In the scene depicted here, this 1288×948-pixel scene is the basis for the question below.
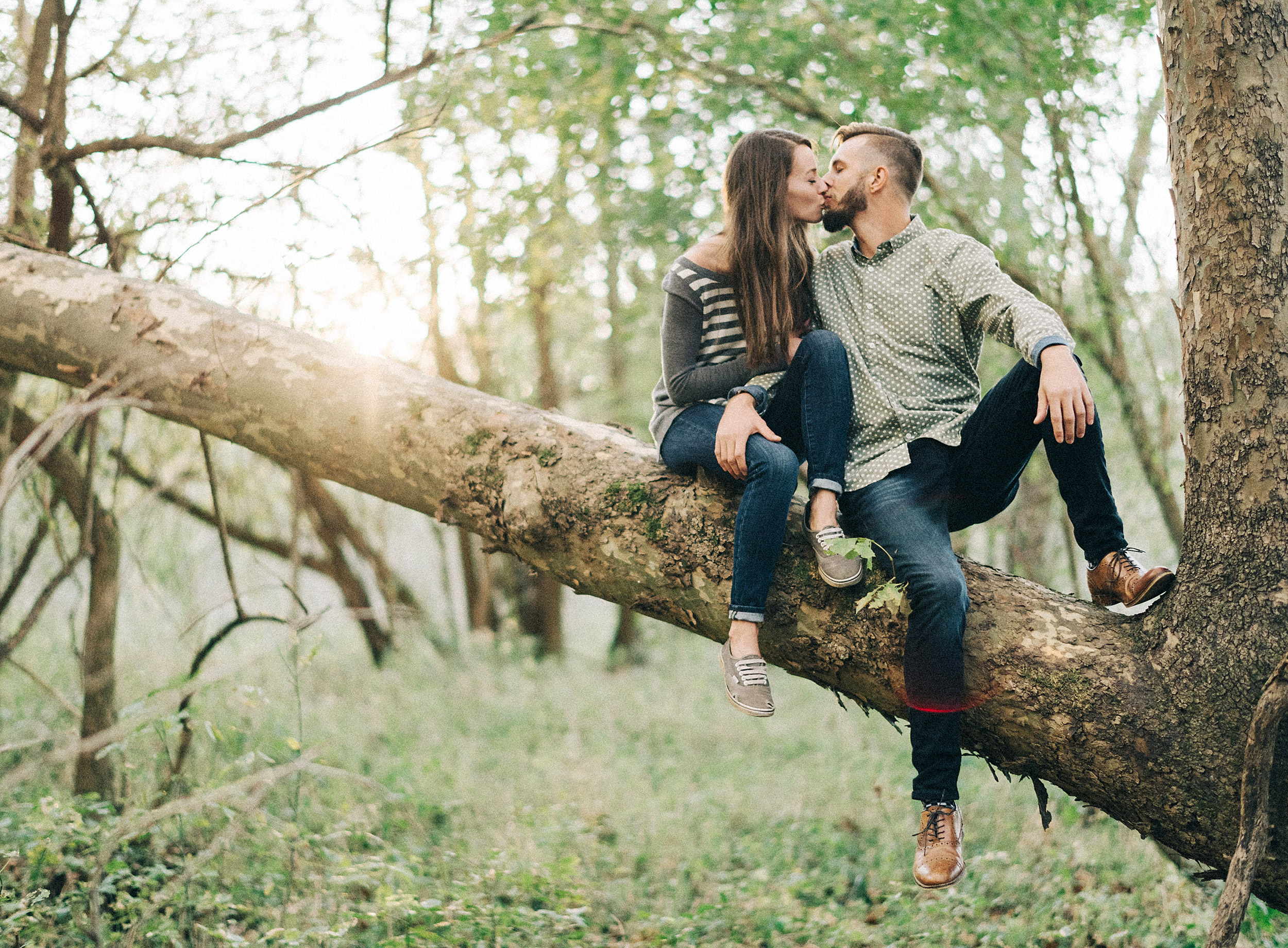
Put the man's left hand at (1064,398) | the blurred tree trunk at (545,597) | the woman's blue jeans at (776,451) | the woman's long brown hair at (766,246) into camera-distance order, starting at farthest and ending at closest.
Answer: the blurred tree trunk at (545,597)
the woman's long brown hair at (766,246)
the woman's blue jeans at (776,451)
the man's left hand at (1064,398)

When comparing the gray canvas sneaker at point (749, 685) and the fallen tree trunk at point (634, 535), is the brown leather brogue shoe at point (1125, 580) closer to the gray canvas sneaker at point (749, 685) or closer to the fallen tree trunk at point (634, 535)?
the fallen tree trunk at point (634, 535)

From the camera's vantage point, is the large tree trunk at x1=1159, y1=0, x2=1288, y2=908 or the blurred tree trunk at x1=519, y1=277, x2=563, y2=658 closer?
the large tree trunk at x1=1159, y1=0, x2=1288, y2=908

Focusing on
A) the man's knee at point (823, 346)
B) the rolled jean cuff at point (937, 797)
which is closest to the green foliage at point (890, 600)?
the rolled jean cuff at point (937, 797)

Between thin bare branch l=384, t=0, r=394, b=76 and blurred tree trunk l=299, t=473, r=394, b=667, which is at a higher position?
thin bare branch l=384, t=0, r=394, b=76

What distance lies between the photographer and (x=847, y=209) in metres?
2.80

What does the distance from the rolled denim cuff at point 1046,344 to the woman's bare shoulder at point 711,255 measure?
932mm

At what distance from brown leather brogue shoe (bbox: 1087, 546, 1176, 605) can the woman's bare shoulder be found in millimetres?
1369

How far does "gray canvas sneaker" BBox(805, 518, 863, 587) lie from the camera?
2.30m

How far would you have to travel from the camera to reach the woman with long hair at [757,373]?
2396mm

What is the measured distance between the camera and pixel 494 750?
5.80 metres

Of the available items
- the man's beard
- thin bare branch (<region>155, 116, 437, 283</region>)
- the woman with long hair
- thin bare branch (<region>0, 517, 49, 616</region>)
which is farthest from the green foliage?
thin bare branch (<region>0, 517, 49, 616</region>)

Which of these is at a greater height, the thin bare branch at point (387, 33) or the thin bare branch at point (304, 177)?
the thin bare branch at point (387, 33)

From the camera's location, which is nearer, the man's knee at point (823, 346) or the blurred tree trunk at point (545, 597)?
the man's knee at point (823, 346)

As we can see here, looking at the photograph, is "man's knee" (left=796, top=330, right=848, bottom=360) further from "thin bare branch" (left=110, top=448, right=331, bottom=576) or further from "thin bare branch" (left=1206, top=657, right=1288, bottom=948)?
"thin bare branch" (left=110, top=448, right=331, bottom=576)
